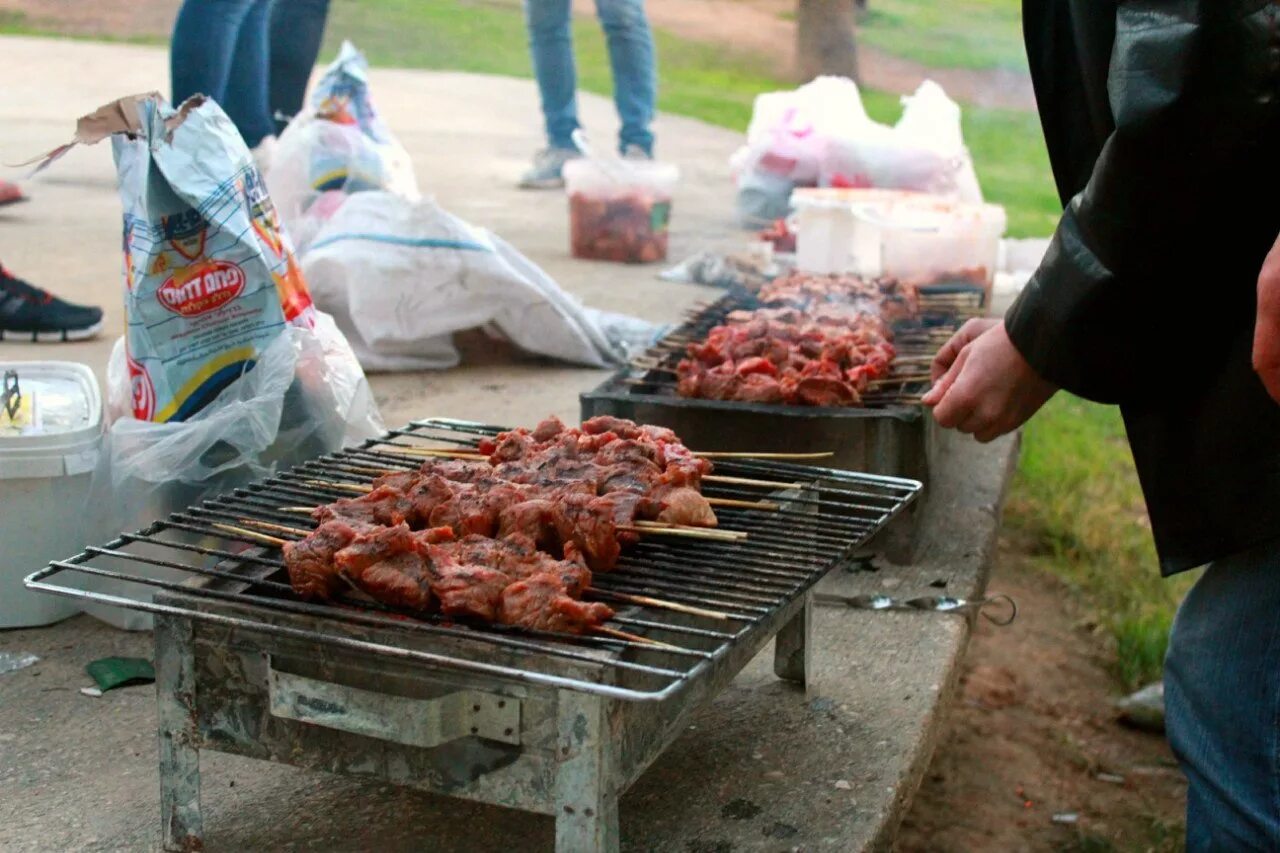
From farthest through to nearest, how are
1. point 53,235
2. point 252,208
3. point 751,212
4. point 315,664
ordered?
point 751,212
point 53,235
point 252,208
point 315,664

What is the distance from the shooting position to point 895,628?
11.9 ft

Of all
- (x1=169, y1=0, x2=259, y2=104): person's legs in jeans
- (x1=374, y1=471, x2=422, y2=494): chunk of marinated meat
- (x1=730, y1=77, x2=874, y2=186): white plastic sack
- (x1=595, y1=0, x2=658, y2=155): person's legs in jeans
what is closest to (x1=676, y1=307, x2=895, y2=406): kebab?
(x1=374, y1=471, x2=422, y2=494): chunk of marinated meat

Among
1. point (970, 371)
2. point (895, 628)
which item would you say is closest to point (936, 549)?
point (895, 628)

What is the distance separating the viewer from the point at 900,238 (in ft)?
20.9

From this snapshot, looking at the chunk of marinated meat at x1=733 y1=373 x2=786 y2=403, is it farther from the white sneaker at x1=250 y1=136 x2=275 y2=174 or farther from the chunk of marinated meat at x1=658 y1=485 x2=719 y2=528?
the white sneaker at x1=250 y1=136 x2=275 y2=174

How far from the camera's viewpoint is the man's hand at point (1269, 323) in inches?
78.1

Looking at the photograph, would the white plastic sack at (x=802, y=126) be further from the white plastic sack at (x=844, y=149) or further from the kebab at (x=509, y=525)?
the kebab at (x=509, y=525)

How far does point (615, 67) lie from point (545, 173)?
1.18 m

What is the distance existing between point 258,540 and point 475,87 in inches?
675

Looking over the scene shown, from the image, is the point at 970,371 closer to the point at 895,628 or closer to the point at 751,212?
the point at 895,628

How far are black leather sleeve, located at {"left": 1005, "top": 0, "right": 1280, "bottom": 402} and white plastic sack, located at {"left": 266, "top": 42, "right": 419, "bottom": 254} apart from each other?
4.28 meters

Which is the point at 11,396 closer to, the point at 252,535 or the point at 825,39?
the point at 252,535

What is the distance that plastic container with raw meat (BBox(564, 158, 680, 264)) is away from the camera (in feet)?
26.8

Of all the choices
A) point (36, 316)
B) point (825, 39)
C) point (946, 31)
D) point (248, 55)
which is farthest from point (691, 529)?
point (946, 31)
